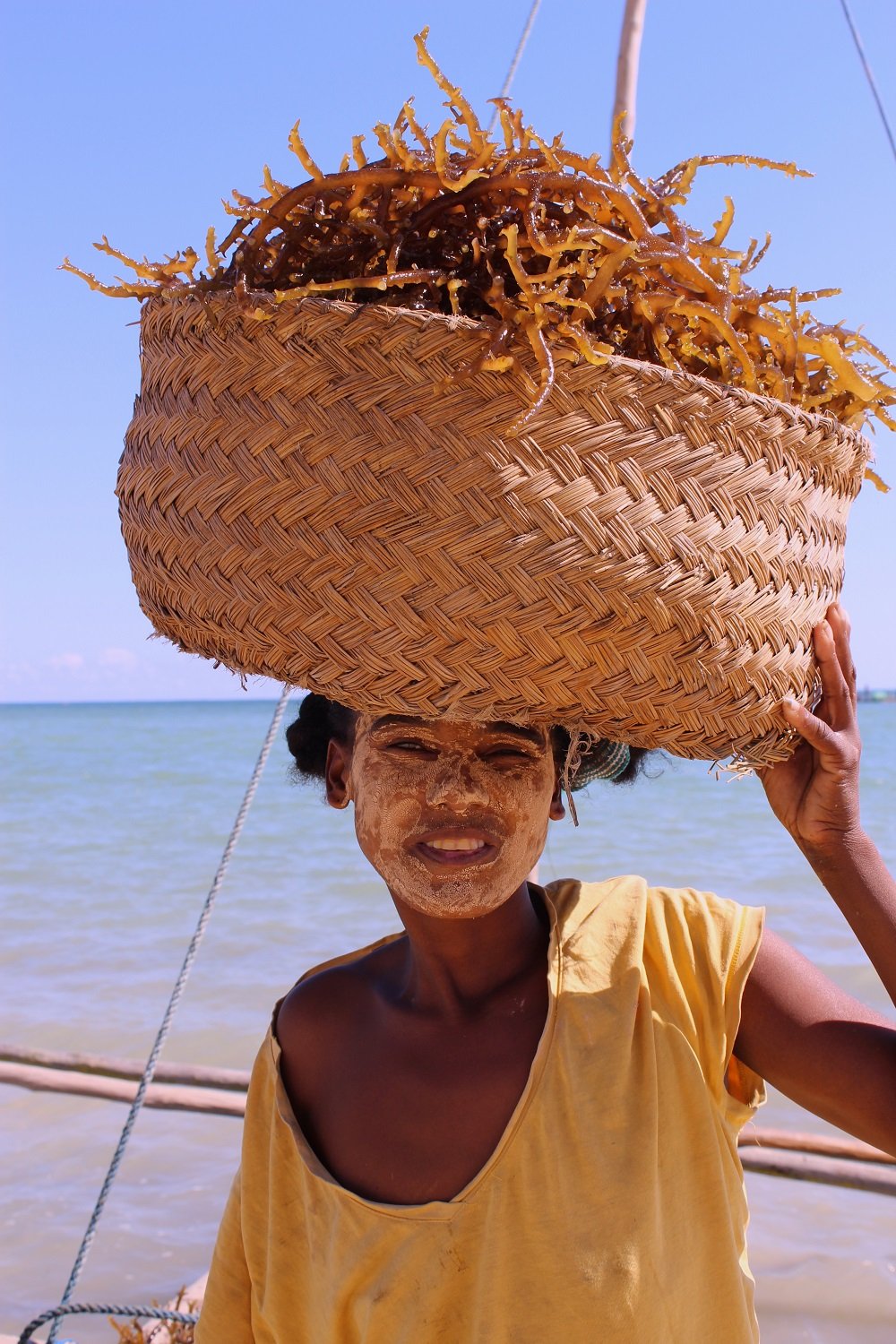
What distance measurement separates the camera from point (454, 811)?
1395 millimetres

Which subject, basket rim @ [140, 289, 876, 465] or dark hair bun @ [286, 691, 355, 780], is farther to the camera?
dark hair bun @ [286, 691, 355, 780]

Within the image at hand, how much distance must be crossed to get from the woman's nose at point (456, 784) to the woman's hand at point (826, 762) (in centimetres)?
34

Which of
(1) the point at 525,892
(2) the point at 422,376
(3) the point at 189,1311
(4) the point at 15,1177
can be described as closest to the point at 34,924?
(4) the point at 15,1177

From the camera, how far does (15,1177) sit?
11.7ft

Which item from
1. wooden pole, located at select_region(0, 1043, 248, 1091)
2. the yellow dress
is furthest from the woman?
wooden pole, located at select_region(0, 1043, 248, 1091)

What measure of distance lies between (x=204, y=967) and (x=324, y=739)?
16.3 feet

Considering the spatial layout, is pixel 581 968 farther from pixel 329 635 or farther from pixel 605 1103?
pixel 329 635

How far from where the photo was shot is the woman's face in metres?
1.39

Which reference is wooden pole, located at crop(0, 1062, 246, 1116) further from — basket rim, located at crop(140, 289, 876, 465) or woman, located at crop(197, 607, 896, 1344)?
basket rim, located at crop(140, 289, 876, 465)

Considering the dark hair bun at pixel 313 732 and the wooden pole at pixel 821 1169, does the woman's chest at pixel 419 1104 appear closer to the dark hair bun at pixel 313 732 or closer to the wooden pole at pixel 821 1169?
the dark hair bun at pixel 313 732

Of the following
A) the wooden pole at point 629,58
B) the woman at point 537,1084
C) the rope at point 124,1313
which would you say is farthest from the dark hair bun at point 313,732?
the wooden pole at point 629,58

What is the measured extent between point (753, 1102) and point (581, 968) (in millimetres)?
258

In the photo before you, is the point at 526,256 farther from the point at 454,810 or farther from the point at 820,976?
the point at 820,976

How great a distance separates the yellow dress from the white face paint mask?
0.18 metres
